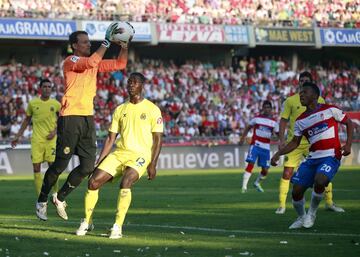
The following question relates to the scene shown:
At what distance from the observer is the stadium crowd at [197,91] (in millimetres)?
40312

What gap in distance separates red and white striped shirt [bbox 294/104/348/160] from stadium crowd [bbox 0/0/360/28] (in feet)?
101

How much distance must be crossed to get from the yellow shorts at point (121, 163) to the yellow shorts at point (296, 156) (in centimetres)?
503

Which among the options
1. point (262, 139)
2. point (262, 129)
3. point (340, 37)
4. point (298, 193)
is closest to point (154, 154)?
point (298, 193)

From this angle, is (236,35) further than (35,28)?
Yes

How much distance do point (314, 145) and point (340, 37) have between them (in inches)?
1604

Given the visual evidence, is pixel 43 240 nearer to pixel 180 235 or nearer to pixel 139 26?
pixel 180 235

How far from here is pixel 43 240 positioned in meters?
12.3

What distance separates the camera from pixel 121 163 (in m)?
12.9

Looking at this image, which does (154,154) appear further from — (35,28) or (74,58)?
(35,28)

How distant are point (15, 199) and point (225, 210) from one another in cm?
521

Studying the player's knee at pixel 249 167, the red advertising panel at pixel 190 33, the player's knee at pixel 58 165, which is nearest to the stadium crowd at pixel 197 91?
the red advertising panel at pixel 190 33

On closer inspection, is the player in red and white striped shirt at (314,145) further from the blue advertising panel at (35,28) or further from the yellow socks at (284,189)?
the blue advertising panel at (35,28)

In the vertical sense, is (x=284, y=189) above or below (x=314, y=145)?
below


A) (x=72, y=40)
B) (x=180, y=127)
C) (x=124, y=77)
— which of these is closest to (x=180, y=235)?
(x=72, y=40)
